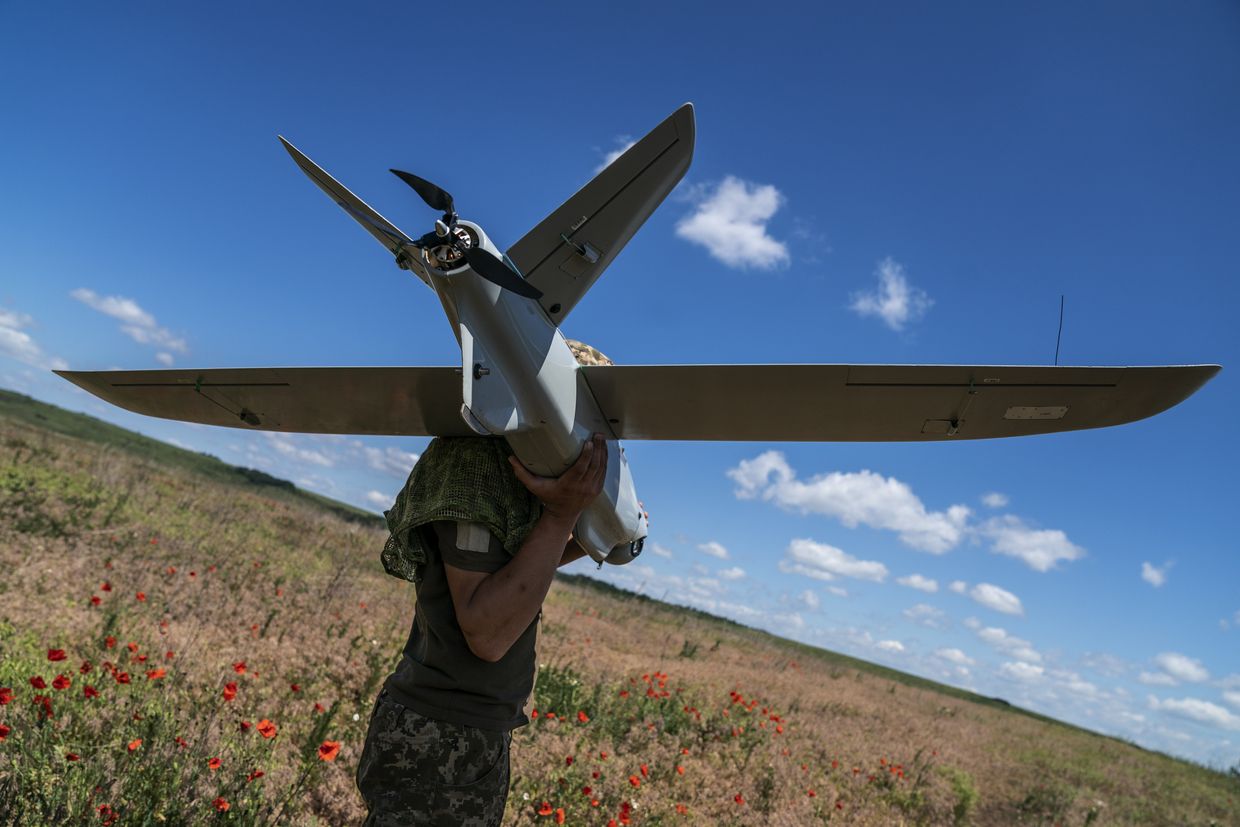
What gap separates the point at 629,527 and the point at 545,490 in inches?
50.1

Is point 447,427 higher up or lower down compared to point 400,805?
higher up

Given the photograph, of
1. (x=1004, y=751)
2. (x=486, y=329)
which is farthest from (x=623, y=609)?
(x=486, y=329)

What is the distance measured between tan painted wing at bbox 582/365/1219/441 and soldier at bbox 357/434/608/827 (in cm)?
104

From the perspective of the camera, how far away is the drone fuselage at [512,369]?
2621 mm

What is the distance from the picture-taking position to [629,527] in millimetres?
3619

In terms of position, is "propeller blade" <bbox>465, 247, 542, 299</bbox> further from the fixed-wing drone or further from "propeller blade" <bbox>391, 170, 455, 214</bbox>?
"propeller blade" <bbox>391, 170, 455, 214</bbox>

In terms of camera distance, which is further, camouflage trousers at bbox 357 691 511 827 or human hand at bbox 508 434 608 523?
human hand at bbox 508 434 608 523

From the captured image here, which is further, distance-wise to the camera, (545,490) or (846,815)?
(846,815)

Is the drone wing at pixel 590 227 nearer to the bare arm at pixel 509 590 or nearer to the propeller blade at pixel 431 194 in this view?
the propeller blade at pixel 431 194

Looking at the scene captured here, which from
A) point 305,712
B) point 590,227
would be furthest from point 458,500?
point 305,712

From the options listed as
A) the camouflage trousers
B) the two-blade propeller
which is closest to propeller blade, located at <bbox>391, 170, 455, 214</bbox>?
the two-blade propeller

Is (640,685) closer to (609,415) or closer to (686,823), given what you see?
(686,823)

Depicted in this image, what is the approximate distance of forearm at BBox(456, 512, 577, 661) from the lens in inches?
84.1

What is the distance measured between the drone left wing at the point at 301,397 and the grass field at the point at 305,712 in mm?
1531
